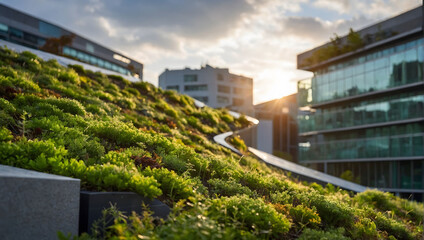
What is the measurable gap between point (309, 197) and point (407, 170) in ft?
89.8

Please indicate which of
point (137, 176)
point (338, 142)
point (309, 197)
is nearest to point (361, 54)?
point (338, 142)

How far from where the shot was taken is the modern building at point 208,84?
86125 millimetres

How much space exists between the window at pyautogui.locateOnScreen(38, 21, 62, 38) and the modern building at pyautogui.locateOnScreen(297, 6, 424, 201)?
3200 centimetres

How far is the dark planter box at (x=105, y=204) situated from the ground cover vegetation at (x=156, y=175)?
122mm

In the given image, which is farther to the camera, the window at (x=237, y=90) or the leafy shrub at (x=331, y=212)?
the window at (x=237, y=90)

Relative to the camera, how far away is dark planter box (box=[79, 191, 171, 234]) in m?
4.88

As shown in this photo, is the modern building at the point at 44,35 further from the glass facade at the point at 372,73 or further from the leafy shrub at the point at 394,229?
the leafy shrub at the point at 394,229

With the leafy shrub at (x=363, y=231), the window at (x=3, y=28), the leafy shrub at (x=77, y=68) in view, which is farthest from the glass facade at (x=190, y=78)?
the leafy shrub at (x=363, y=231)

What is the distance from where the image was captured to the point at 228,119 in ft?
68.9

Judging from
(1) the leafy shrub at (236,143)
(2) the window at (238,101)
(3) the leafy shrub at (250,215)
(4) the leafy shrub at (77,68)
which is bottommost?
(3) the leafy shrub at (250,215)

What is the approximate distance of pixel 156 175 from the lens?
20.4 ft

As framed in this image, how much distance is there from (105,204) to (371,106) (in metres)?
33.2

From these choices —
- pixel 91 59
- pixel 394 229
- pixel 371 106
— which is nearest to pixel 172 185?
pixel 394 229

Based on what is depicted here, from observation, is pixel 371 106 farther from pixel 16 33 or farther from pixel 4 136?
pixel 16 33
